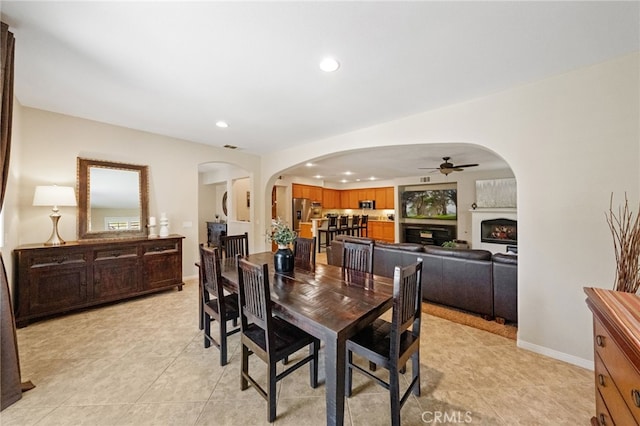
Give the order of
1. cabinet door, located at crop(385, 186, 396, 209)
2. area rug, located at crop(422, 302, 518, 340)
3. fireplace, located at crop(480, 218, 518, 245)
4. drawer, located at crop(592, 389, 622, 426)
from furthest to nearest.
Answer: cabinet door, located at crop(385, 186, 396, 209) < fireplace, located at crop(480, 218, 518, 245) < area rug, located at crop(422, 302, 518, 340) < drawer, located at crop(592, 389, 622, 426)

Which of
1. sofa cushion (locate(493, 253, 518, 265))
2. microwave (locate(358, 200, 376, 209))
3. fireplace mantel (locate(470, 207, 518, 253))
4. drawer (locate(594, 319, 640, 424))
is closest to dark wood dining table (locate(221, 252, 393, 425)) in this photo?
drawer (locate(594, 319, 640, 424))

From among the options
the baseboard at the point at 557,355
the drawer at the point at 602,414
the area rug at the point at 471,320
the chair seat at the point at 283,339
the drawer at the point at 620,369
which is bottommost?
the area rug at the point at 471,320

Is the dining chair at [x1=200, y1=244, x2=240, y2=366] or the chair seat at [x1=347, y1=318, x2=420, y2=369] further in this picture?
the dining chair at [x1=200, y1=244, x2=240, y2=366]

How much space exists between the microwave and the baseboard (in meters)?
7.30

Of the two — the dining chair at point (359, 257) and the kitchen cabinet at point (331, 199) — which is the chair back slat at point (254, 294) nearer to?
the dining chair at point (359, 257)

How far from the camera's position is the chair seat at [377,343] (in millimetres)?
1501

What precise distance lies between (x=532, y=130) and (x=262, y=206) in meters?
4.56

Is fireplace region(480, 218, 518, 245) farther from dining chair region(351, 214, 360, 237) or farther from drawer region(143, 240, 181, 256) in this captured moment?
drawer region(143, 240, 181, 256)

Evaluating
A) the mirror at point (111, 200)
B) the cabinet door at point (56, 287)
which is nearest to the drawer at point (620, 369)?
the cabinet door at point (56, 287)

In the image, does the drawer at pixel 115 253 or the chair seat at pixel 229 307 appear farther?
the drawer at pixel 115 253

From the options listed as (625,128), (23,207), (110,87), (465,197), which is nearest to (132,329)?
(23,207)

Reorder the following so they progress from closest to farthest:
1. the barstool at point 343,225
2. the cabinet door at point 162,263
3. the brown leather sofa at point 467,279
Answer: the brown leather sofa at point 467,279 → the cabinet door at point 162,263 → the barstool at point 343,225

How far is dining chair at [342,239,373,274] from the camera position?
249 centimetres

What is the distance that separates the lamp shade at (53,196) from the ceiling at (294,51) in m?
1.01
